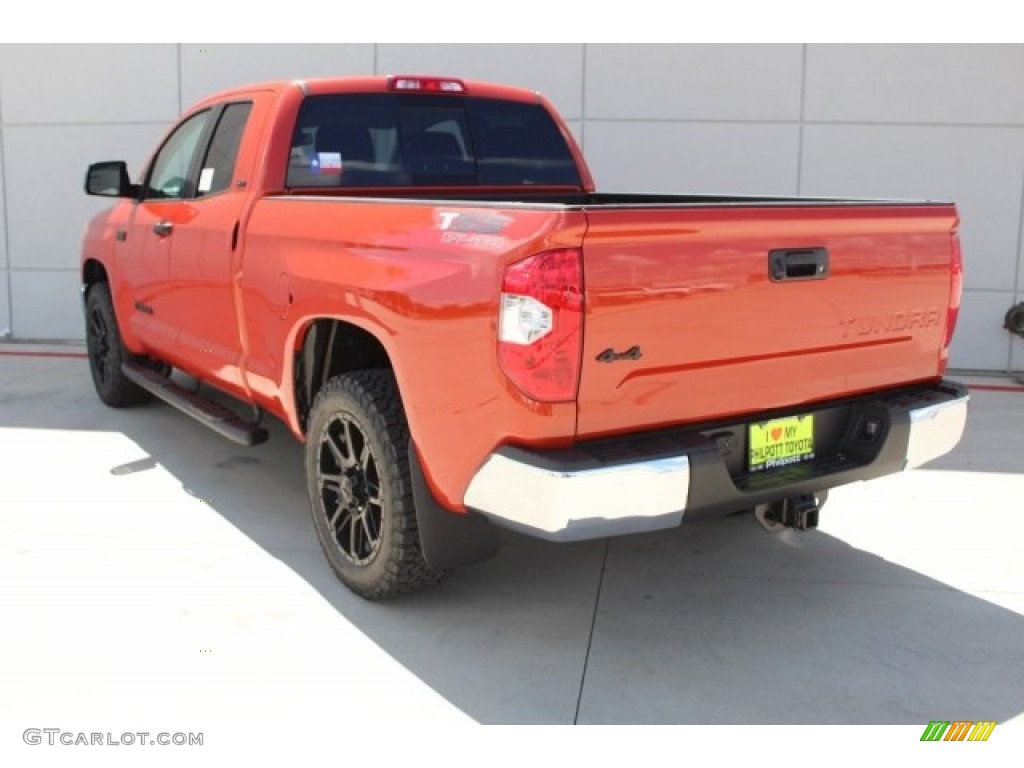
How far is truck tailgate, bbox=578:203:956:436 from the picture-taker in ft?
9.03

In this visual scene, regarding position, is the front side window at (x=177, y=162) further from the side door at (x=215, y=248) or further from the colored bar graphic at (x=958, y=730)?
the colored bar graphic at (x=958, y=730)

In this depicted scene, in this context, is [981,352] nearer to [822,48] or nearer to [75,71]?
[822,48]

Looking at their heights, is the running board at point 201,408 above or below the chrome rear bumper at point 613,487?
below

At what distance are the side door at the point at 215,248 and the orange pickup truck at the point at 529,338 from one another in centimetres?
2

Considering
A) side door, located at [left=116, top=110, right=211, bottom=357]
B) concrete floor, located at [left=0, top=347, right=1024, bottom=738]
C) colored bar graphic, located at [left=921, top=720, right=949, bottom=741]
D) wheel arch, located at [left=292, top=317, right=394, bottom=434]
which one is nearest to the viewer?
colored bar graphic, located at [left=921, top=720, right=949, bottom=741]

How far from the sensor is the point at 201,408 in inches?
189

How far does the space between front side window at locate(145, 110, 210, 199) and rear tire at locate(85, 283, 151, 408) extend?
95 centimetres

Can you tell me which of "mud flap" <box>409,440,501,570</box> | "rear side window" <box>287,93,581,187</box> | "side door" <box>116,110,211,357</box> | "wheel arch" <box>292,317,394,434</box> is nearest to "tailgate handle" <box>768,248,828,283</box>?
"mud flap" <box>409,440,501,570</box>

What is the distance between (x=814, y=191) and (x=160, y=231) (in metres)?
5.21

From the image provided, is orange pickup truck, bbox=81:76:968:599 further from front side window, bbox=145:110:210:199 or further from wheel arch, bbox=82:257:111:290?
wheel arch, bbox=82:257:111:290

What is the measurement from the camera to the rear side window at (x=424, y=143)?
14.2ft

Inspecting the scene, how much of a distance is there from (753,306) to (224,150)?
2.79 metres

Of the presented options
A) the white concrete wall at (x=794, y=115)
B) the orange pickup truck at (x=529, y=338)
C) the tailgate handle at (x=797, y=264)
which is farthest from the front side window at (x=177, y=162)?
the white concrete wall at (x=794, y=115)

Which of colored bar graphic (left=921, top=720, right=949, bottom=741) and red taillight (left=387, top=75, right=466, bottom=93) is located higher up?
red taillight (left=387, top=75, right=466, bottom=93)
